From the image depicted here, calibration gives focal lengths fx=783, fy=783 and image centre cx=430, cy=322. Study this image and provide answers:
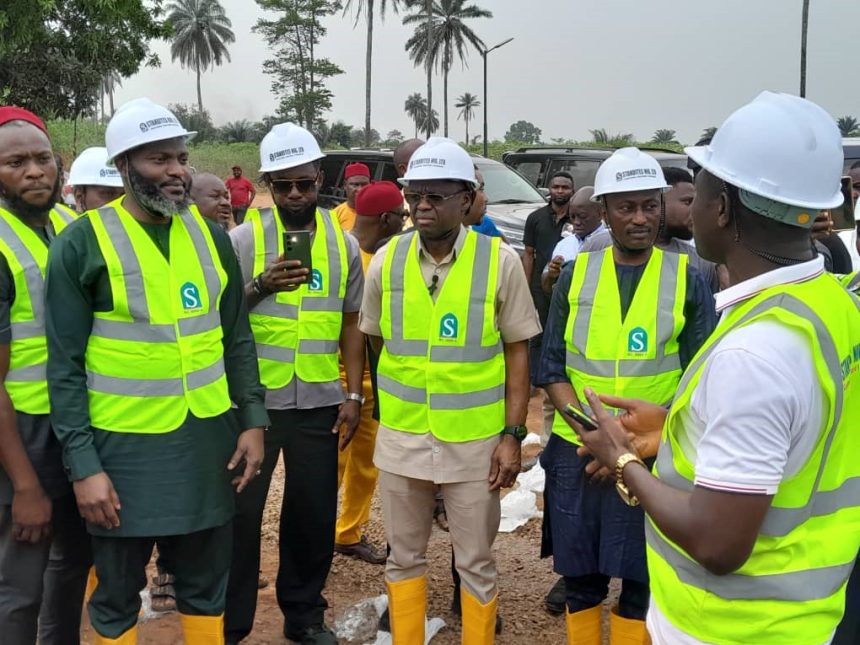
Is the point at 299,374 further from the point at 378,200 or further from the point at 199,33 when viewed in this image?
the point at 199,33

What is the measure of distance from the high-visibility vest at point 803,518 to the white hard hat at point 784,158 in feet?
0.58

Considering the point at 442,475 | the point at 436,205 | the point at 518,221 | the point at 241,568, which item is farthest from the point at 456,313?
the point at 518,221

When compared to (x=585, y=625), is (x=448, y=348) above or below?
above

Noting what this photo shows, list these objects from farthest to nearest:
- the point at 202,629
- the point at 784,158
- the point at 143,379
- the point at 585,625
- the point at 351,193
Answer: the point at 351,193
the point at 585,625
the point at 202,629
the point at 143,379
the point at 784,158

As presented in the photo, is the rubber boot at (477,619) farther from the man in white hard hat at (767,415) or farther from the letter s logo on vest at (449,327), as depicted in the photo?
the man in white hard hat at (767,415)

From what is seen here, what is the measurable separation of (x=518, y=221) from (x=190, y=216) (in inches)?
257

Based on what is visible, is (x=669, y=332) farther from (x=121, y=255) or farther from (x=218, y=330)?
(x=121, y=255)

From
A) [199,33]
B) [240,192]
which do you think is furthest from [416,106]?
[240,192]

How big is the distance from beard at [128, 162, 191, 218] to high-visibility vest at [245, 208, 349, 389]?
32.7 inches

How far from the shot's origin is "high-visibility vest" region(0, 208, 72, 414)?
9.09 feet

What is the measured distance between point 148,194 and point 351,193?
463 centimetres

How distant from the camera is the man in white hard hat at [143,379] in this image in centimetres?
255

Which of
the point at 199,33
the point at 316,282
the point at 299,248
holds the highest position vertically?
the point at 199,33

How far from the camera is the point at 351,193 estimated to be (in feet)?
23.8
